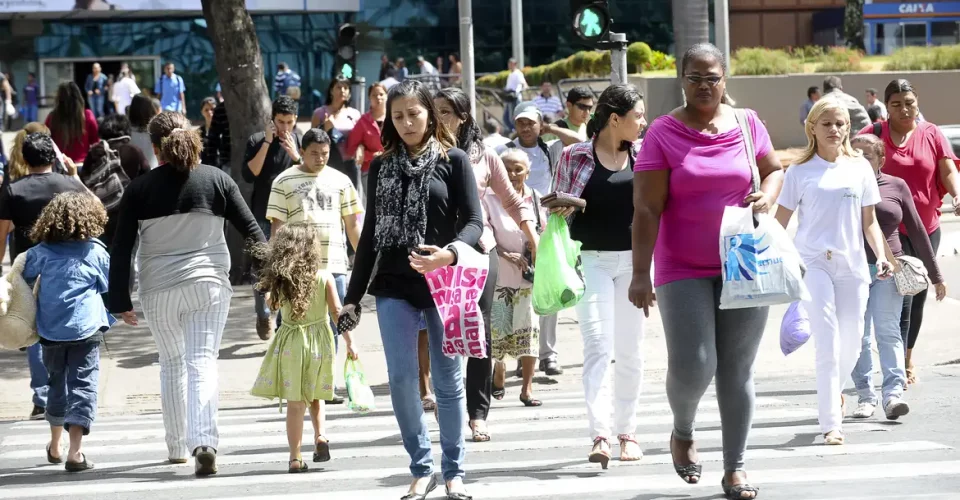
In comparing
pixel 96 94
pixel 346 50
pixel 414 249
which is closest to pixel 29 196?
pixel 414 249

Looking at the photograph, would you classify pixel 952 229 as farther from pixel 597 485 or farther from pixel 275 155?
pixel 597 485

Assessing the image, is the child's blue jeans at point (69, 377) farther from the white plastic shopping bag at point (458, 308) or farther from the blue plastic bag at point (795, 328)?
the blue plastic bag at point (795, 328)

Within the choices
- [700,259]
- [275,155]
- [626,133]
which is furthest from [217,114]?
[700,259]

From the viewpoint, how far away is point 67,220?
764 centimetres

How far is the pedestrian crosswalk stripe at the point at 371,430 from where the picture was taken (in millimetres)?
8406

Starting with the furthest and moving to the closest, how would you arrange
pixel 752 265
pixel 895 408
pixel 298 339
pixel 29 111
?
1. pixel 29 111
2. pixel 895 408
3. pixel 298 339
4. pixel 752 265

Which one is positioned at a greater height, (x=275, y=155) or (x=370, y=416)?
(x=275, y=155)

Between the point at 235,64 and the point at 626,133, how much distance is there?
854 cm

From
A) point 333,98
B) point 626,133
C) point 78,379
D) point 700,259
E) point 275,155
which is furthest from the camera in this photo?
point 333,98

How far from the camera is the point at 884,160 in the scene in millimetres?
9156

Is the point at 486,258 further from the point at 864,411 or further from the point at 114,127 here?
the point at 114,127

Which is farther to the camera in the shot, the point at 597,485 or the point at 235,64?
the point at 235,64

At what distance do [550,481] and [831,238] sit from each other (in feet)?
6.85

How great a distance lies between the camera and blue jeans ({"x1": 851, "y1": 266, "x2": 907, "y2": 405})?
8.47 metres
